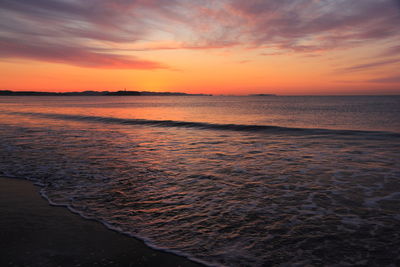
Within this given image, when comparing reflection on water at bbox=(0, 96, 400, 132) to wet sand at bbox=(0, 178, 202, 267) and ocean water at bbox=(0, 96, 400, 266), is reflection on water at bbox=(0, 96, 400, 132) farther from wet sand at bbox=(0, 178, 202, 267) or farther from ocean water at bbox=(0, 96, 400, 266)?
wet sand at bbox=(0, 178, 202, 267)

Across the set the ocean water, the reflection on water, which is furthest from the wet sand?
the reflection on water

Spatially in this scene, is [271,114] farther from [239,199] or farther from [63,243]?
[63,243]

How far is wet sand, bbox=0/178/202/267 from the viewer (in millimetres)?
3875

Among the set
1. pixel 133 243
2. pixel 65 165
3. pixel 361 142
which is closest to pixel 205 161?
pixel 65 165

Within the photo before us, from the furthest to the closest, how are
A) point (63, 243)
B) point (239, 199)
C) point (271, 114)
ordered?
point (271, 114) → point (239, 199) → point (63, 243)

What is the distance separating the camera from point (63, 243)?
437 cm

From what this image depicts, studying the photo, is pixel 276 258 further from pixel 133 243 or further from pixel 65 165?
pixel 65 165

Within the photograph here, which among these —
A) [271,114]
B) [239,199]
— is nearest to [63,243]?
[239,199]

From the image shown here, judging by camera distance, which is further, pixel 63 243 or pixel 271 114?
pixel 271 114

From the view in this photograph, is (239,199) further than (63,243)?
Yes

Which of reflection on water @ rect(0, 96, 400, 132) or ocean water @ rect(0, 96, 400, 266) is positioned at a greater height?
reflection on water @ rect(0, 96, 400, 132)

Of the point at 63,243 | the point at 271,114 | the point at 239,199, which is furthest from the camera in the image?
the point at 271,114

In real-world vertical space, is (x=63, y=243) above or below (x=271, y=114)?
below

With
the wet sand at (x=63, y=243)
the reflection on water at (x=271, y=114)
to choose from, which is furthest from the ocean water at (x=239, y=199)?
the reflection on water at (x=271, y=114)
